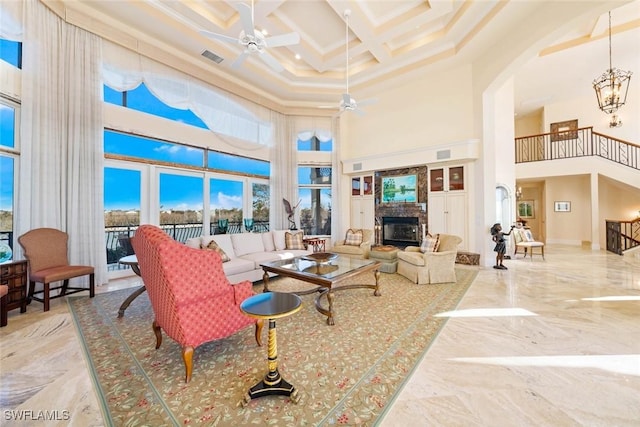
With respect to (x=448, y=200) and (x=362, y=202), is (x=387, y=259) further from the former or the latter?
(x=362, y=202)

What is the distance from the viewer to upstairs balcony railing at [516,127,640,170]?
8.07 m

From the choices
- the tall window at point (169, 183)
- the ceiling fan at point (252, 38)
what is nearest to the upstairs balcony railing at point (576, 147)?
the ceiling fan at point (252, 38)

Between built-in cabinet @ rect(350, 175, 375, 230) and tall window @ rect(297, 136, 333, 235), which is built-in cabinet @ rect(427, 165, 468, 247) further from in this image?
tall window @ rect(297, 136, 333, 235)

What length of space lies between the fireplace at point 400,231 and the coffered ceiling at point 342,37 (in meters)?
3.81

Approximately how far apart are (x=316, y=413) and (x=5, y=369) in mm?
2673

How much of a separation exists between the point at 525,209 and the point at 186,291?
13248 mm

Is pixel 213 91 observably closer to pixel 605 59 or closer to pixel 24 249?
pixel 24 249

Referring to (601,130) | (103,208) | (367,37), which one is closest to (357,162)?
(367,37)

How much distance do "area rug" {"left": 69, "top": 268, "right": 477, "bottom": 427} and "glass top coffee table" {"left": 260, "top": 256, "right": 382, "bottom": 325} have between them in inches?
11.4

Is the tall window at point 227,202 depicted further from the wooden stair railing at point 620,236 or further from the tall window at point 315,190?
the wooden stair railing at point 620,236

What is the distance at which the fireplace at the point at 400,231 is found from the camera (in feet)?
23.5

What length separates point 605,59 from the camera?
23.2 feet

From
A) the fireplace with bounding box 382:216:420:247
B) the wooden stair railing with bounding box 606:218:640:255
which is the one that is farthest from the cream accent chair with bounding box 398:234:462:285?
the wooden stair railing with bounding box 606:218:640:255

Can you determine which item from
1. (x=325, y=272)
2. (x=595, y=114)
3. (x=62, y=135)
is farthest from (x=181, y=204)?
(x=595, y=114)
